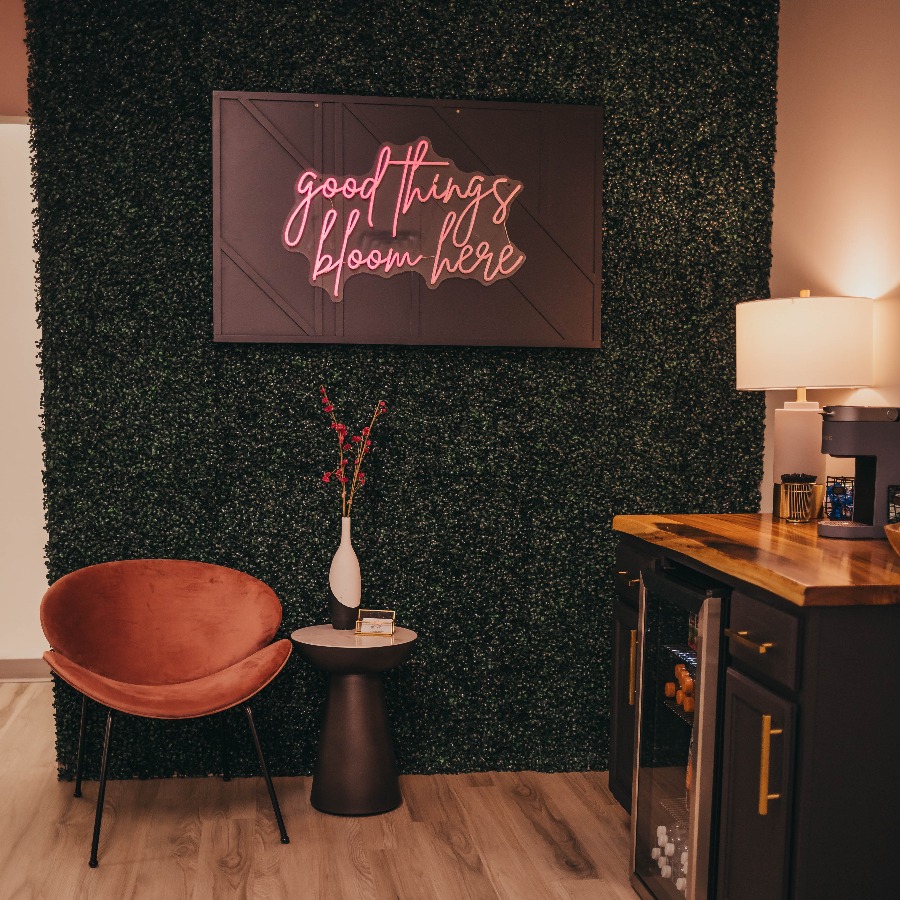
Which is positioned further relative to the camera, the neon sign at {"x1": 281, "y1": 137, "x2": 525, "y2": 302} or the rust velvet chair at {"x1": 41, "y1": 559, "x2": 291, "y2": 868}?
the neon sign at {"x1": 281, "y1": 137, "x2": 525, "y2": 302}

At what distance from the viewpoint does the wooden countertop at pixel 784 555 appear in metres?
1.82

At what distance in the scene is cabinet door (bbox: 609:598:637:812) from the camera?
293 centimetres

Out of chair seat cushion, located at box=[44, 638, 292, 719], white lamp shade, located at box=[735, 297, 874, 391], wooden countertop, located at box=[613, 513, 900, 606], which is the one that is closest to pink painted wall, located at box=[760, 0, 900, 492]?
white lamp shade, located at box=[735, 297, 874, 391]

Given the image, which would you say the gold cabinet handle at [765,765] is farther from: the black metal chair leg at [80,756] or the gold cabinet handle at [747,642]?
the black metal chair leg at [80,756]

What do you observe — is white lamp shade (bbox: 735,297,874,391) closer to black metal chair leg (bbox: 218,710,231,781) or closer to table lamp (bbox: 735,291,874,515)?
table lamp (bbox: 735,291,874,515)

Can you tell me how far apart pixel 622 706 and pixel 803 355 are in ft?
4.04

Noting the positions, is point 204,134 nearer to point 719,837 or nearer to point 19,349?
point 19,349

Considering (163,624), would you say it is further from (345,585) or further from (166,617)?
(345,585)

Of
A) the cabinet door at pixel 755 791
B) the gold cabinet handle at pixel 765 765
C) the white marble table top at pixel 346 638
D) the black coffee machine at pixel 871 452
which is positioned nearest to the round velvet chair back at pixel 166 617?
the white marble table top at pixel 346 638

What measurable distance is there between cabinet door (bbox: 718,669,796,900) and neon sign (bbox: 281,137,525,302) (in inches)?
72.2

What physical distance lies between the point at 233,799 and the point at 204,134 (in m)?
2.33

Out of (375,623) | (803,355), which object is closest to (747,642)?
(803,355)

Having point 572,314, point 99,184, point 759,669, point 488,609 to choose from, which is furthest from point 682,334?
point 99,184

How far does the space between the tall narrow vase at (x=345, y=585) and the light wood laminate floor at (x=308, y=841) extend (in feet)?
2.13
